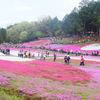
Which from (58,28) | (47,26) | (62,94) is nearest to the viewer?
(62,94)

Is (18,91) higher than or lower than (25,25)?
lower

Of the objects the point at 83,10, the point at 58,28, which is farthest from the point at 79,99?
the point at 58,28

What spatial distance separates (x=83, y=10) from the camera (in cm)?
6862

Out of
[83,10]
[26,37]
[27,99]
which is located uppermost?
[83,10]

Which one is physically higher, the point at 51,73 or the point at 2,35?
the point at 2,35

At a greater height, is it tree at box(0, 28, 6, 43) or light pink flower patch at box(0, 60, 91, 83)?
tree at box(0, 28, 6, 43)

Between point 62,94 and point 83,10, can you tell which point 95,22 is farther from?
point 62,94

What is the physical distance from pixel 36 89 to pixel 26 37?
106 meters

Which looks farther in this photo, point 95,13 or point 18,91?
point 95,13

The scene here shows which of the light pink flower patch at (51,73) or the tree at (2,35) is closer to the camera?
the light pink flower patch at (51,73)

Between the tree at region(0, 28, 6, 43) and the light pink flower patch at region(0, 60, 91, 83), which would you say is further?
the tree at region(0, 28, 6, 43)

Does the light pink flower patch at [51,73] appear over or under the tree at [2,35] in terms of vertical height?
under

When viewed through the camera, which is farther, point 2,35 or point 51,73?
point 2,35

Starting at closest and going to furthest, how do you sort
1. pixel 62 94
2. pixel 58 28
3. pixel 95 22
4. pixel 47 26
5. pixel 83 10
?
1. pixel 62 94
2. pixel 95 22
3. pixel 83 10
4. pixel 58 28
5. pixel 47 26
